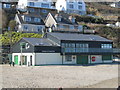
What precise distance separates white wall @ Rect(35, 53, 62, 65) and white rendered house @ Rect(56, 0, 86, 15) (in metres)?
39.8

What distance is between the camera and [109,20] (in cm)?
6781

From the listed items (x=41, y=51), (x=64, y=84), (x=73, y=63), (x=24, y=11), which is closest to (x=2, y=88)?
(x=64, y=84)

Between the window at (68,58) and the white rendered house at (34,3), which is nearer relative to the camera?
the window at (68,58)

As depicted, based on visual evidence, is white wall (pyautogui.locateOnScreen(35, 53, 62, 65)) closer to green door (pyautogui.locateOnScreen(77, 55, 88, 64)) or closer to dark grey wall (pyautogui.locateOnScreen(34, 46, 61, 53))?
dark grey wall (pyautogui.locateOnScreen(34, 46, 61, 53))

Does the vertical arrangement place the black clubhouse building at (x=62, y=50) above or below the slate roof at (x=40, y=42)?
below

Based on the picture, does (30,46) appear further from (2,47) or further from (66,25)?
(66,25)

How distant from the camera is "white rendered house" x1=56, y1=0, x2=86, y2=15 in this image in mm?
67938

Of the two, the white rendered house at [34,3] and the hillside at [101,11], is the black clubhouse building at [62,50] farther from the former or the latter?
the hillside at [101,11]

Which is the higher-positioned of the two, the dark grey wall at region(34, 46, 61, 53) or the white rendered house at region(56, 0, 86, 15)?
the white rendered house at region(56, 0, 86, 15)

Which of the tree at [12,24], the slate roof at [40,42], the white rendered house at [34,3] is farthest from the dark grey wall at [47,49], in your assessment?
the white rendered house at [34,3]

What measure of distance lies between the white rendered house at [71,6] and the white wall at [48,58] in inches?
1568

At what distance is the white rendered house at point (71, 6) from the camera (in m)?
67.9

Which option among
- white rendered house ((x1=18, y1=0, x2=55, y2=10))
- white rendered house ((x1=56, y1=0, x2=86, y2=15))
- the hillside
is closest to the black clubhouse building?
white rendered house ((x1=18, y1=0, x2=55, y2=10))

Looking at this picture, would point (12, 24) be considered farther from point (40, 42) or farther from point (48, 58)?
point (48, 58)
